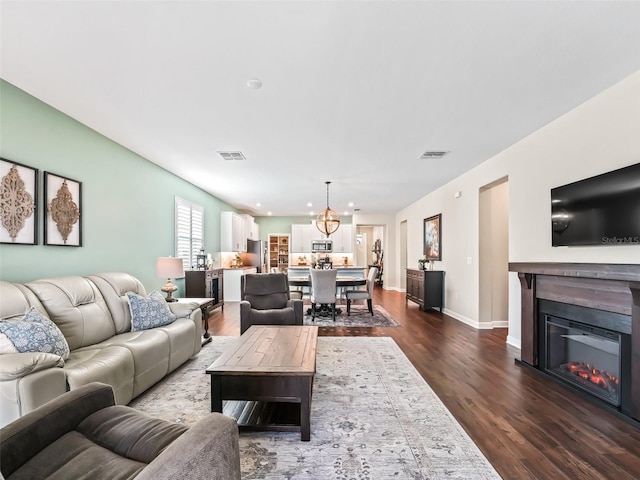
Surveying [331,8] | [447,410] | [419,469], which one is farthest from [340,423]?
[331,8]

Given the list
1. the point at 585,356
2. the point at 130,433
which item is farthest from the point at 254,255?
the point at 130,433

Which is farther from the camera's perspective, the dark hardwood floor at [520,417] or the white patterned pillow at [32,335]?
the white patterned pillow at [32,335]

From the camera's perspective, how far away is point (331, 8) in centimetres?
187

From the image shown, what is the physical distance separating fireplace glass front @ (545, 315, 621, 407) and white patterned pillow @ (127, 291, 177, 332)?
162 inches

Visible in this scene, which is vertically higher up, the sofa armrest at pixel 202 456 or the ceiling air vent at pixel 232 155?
the ceiling air vent at pixel 232 155

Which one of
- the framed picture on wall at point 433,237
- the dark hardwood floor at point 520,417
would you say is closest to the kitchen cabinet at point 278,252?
the framed picture on wall at point 433,237

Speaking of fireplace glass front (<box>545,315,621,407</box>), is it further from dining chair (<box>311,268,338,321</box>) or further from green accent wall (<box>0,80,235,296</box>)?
Result: green accent wall (<box>0,80,235,296</box>)

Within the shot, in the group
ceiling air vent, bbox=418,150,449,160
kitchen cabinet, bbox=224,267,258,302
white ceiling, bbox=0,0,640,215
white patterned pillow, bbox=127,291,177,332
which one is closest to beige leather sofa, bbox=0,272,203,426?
white patterned pillow, bbox=127,291,177,332

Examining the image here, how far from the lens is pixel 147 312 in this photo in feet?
11.1

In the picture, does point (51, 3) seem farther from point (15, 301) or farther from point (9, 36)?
point (15, 301)

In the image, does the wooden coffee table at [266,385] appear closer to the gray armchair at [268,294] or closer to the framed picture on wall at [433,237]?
the gray armchair at [268,294]

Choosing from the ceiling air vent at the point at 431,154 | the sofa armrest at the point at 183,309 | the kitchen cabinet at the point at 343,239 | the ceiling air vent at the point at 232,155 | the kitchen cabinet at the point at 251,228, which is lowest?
the sofa armrest at the point at 183,309

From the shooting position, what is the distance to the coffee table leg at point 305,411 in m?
2.15

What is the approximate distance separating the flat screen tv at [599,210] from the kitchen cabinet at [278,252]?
926 centimetres
